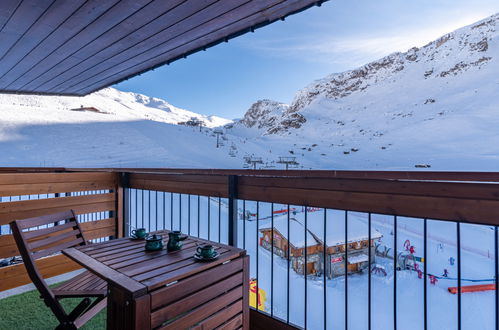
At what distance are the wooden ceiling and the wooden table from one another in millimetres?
1551

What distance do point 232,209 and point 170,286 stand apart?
855 mm

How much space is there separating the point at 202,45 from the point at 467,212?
2278 mm

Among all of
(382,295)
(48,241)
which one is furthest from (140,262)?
(382,295)

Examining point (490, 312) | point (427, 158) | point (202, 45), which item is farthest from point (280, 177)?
point (427, 158)

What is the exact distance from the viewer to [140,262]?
4.18 feet

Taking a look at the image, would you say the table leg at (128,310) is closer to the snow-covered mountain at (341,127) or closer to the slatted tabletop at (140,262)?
the slatted tabletop at (140,262)

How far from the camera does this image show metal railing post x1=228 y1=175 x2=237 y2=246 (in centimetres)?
186

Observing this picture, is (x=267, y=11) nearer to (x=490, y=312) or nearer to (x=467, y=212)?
(x=467, y=212)

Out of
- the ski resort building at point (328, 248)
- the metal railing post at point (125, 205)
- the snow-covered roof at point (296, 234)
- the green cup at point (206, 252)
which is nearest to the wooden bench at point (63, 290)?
the green cup at point (206, 252)

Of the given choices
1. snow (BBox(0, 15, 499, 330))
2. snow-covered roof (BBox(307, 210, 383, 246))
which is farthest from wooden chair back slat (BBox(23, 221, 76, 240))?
snow-covered roof (BBox(307, 210, 383, 246))

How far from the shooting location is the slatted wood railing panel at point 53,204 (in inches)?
90.9

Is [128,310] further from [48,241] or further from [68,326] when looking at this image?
[48,241]

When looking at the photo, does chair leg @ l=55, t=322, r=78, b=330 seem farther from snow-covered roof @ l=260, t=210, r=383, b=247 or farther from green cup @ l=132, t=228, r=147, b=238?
snow-covered roof @ l=260, t=210, r=383, b=247

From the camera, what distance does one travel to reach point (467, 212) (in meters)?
0.99
